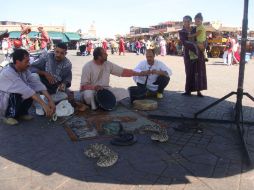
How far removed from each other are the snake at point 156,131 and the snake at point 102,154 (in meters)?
0.71

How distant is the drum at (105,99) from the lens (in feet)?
19.6

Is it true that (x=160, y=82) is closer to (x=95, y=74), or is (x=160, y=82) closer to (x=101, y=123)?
(x=95, y=74)

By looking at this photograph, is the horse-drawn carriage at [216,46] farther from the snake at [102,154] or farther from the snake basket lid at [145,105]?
the snake at [102,154]

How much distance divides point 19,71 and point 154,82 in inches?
121

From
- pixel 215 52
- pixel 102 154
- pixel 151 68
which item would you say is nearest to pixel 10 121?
pixel 102 154

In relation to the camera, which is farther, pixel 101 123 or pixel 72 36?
pixel 72 36

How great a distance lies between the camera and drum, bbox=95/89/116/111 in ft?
19.6

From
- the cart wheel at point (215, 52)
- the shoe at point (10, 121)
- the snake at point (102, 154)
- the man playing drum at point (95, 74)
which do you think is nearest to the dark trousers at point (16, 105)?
the shoe at point (10, 121)

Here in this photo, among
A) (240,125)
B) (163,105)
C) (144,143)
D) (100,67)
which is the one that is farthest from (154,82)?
(144,143)

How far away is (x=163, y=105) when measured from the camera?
21.6 ft

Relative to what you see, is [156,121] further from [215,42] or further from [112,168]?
[215,42]

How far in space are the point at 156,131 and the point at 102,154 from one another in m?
1.09

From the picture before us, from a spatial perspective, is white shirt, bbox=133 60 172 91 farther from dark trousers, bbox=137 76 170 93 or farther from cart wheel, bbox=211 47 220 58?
cart wheel, bbox=211 47 220 58

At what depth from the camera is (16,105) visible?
5227mm
